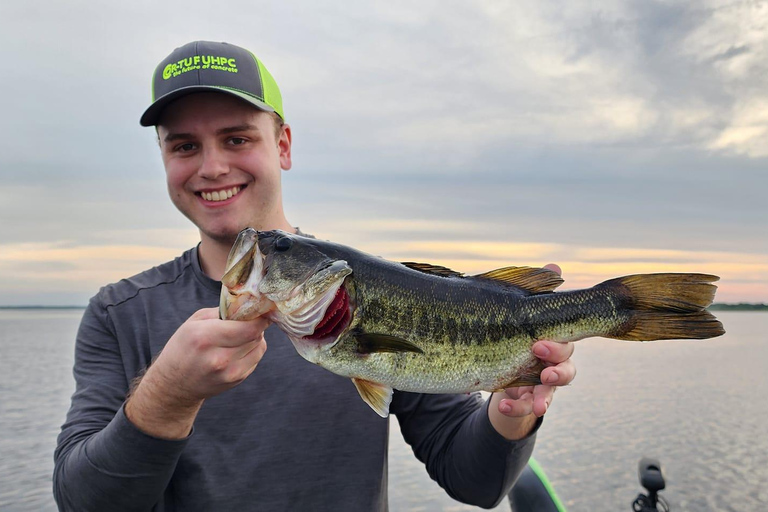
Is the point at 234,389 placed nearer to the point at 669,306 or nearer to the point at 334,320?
the point at 334,320

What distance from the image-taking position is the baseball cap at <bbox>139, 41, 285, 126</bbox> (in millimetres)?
3617

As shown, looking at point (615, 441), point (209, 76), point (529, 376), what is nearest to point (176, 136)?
point (209, 76)

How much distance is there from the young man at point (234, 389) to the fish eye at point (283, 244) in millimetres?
951

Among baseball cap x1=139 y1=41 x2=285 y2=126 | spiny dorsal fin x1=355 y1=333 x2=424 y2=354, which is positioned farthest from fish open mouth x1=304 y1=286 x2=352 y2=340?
baseball cap x1=139 y1=41 x2=285 y2=126

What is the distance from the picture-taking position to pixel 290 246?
276 cm

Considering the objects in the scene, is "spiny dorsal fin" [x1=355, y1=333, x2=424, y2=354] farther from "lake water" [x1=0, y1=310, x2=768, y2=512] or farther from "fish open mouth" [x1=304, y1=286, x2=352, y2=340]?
"lake water" [x1=0, y1=310, x2=768, y2=512]

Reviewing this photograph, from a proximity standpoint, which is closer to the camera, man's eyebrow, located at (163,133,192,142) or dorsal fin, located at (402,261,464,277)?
dorsal fin, located at (402,261,464,277)

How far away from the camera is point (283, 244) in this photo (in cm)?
276

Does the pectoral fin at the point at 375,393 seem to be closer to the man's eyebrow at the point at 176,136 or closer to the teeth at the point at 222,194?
A: the teeth at the point at 222,194

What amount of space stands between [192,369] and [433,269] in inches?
49.3

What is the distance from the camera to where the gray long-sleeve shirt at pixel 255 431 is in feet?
11.3

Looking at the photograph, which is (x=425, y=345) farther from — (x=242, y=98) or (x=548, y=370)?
(x=242, y=98)

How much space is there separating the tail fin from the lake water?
9513 millimetres

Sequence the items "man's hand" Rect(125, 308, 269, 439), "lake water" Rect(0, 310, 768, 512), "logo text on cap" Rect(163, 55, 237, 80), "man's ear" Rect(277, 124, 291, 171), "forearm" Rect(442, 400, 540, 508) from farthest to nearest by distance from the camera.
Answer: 1. "lake water" Rect(0, 310, 768, 512)
2. "man's ear" Rect(277, 124, 291, 171)
3. "logo text on cap" Rect(163, 55, 237, 80)
4. "forearm" Rect(442, 400, 540, 508)
5. "man's hand" Rect(125, 308, 269, 439)
